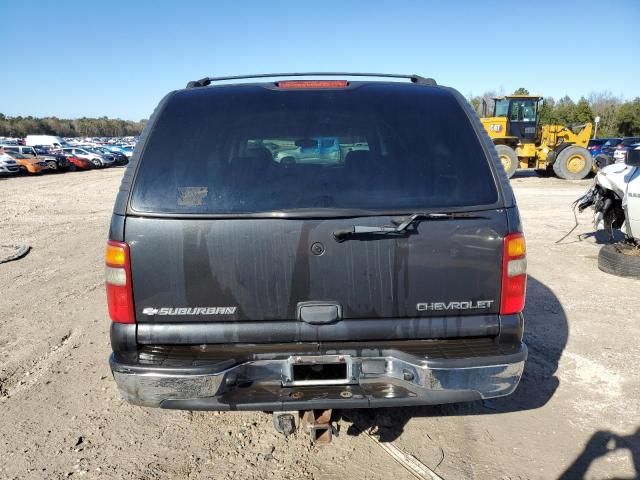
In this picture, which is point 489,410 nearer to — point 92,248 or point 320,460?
point 320,460

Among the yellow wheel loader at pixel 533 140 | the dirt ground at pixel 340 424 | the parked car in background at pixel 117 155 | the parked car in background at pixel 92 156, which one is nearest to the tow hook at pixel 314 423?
the dirt ground at pixel 340 424

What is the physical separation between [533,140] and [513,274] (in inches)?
796

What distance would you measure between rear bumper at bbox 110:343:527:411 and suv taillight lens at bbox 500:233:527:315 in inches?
8.9

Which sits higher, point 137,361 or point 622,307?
point 137,361

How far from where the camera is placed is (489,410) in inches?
125

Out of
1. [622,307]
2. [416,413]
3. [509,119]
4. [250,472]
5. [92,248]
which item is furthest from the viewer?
[509,119]

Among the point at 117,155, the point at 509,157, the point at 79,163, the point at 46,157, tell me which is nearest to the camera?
the point at 509,157

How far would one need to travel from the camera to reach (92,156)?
115ft

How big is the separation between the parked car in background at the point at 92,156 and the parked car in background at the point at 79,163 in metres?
1.30

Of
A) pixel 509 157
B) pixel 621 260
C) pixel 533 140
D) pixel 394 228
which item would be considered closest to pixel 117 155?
pixel 509 157

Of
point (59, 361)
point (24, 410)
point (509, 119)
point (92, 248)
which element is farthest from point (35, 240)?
point (509, 119)

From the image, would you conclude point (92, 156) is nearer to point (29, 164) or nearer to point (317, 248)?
point (29, 164)

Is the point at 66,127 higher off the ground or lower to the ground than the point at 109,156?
higher

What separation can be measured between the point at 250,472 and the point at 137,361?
908 millimetres
